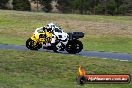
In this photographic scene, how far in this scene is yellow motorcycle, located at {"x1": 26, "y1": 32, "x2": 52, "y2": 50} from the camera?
27.2 meters

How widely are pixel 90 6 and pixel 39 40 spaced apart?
5397 centimetres

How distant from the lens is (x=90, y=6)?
80.6m

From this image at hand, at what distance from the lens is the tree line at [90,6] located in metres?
77.4

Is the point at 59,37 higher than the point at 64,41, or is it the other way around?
the point at 59,37

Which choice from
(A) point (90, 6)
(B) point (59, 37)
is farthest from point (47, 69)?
(A) point (90, 6)

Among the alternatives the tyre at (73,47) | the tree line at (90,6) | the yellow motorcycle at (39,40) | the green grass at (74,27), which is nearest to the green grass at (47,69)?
the yellow motorcycle at (39,40)

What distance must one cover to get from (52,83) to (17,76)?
1857mm

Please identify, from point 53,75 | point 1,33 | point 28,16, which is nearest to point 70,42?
point 53,75

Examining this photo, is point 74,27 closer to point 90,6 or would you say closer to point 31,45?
point 31,45

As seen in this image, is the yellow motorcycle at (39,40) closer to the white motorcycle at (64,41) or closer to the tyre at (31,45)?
the tyre at (31,45)

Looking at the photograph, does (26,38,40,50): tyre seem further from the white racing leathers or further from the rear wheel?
the white racing leathers

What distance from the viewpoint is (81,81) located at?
15992 mm

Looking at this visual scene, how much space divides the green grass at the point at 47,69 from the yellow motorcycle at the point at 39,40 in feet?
9.16

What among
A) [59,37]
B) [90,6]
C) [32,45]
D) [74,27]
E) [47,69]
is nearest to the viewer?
[47,69]
